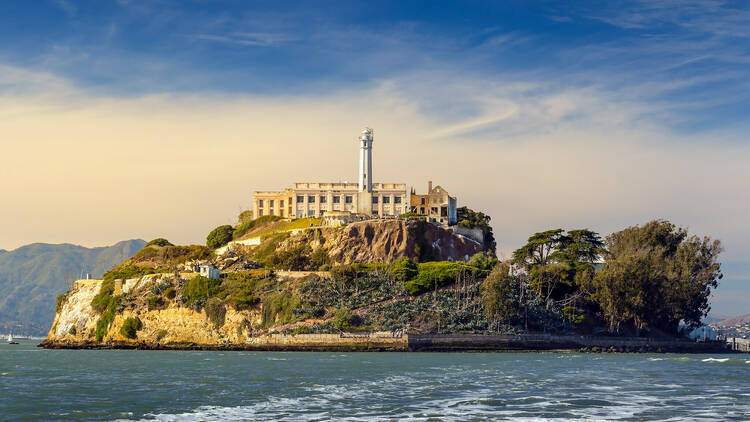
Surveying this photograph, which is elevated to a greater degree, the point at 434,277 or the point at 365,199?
the point at 365,199

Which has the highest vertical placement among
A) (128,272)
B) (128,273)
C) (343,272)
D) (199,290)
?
(128,272)

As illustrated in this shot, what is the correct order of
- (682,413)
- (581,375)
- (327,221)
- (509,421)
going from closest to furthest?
1. (509,421)
2. (682,413)
3. (581,375)
4. (327,221)

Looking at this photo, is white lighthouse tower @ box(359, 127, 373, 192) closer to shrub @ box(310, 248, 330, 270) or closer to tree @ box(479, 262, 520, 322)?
shrub @ box(310, 248, 330, 270)

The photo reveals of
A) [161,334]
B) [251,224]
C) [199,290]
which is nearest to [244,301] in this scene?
[199,290]

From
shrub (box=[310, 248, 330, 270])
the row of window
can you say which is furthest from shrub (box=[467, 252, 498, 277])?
the row of window

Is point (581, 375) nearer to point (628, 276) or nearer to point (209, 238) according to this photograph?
point (628, 276)

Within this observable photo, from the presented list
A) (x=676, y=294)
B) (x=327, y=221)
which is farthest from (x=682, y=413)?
(x=327, y=221)

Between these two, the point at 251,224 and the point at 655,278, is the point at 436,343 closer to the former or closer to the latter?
the point at 655,278

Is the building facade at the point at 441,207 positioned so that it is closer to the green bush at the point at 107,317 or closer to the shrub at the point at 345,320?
the shrub at the point at 345,320
